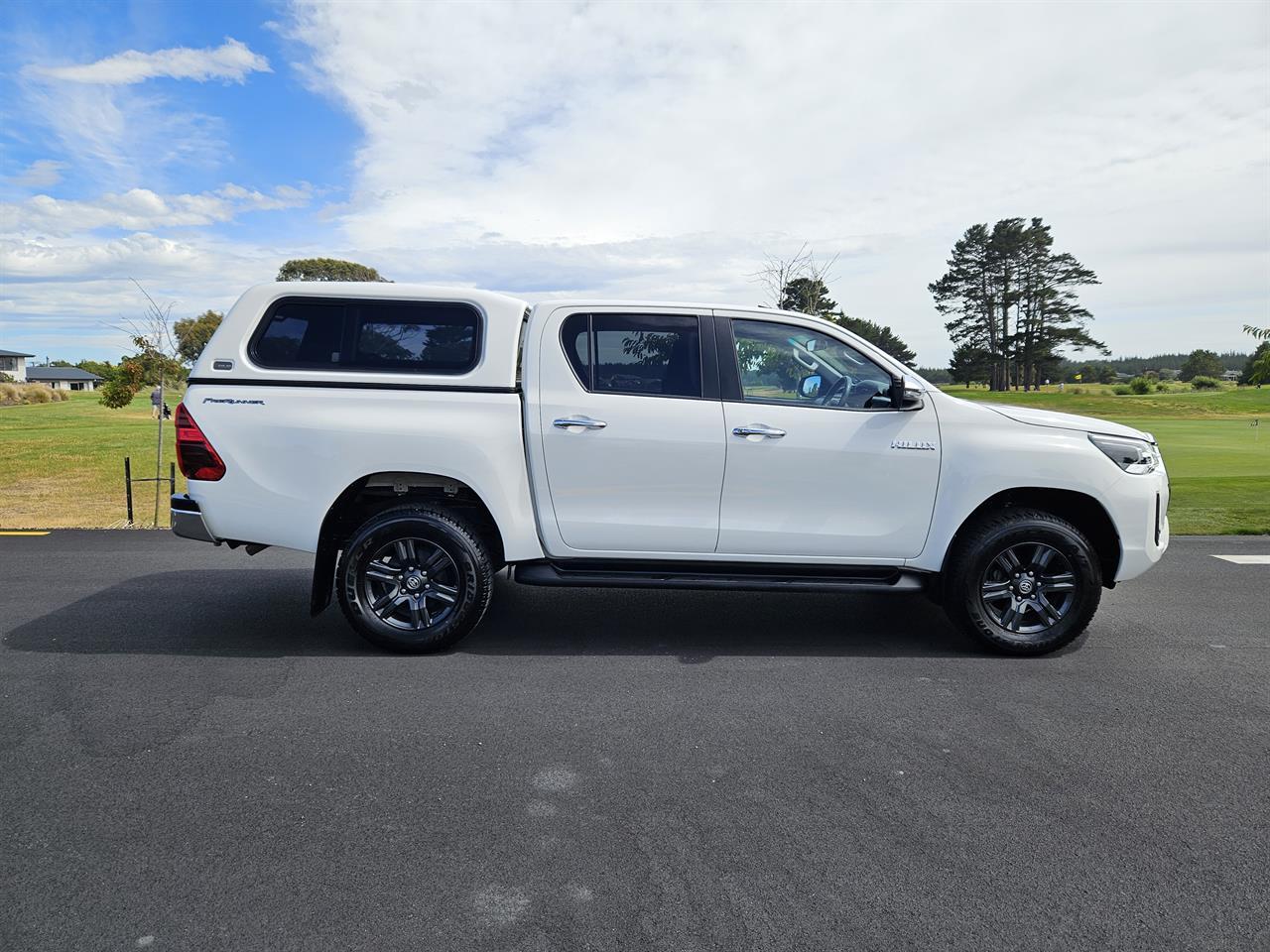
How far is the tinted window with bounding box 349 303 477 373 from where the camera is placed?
509 cm

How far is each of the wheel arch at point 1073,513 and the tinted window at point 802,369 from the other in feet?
3.01

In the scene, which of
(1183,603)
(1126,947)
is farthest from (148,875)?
(1183,603)

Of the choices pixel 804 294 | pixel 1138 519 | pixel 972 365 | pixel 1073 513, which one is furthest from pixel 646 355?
pixel 972 365

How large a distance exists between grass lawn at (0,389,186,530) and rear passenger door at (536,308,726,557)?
599 centimetres

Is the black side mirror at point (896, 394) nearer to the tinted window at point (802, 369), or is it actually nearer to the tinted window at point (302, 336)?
the tinted window at point (802, 369)

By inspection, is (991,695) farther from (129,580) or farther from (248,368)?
(129,580)

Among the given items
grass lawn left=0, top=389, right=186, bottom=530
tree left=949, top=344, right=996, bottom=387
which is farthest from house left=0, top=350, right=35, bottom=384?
tree left=949, top=344, right=996, bottom=387

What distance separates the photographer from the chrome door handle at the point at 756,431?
4.98 meters

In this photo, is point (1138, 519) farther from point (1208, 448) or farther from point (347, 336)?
point (1208, 448)

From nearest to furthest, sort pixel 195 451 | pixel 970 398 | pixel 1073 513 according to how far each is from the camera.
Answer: pixel 195 451
pixel 1073 513
pixel 970 398

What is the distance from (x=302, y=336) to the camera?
511 centimetres

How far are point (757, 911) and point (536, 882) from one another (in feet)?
2.26

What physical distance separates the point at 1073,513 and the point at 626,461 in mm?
2745

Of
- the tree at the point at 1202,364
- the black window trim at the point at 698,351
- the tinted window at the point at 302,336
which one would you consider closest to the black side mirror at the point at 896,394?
the black window trim at the point at 698,351
